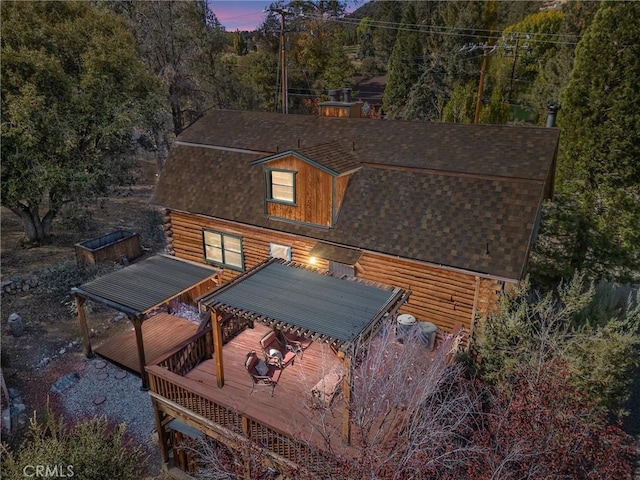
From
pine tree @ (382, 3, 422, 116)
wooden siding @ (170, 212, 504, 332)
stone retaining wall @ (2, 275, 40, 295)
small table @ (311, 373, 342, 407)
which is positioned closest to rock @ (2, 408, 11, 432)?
stone retaining wall @ (2, 275, 40, 295)

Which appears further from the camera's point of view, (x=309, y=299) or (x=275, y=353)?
(x=275, y=353)

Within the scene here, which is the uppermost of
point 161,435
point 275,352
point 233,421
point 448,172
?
point 448,172

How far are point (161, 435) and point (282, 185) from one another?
7674 millimetres

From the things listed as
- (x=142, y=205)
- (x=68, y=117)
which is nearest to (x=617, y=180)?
(x=68, y=117)

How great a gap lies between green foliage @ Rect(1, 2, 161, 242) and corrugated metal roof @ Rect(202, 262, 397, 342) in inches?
→ 558

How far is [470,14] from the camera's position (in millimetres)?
40469

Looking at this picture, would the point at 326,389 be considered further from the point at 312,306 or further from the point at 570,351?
the point at 570,351

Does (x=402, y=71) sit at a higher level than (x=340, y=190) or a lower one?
higher

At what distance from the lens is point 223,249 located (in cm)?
1474

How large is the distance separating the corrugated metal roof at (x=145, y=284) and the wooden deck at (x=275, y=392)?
2710 mm

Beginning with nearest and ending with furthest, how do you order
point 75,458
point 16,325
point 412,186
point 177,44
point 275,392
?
point 75,458, point 275,392, point 412,186, point 16,325, point 177,44

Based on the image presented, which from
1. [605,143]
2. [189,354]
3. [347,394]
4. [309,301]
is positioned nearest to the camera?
[347,394]

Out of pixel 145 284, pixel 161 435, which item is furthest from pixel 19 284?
pixel 161 435

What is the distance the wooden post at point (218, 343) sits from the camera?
28.4 ft
